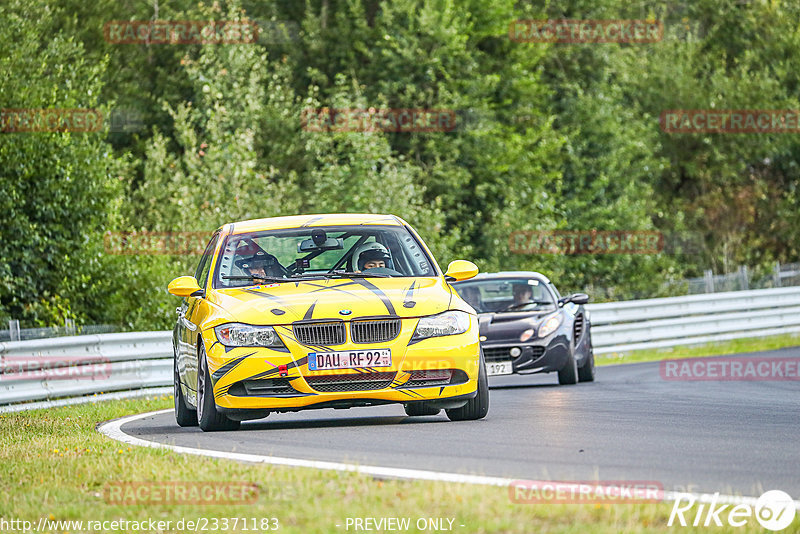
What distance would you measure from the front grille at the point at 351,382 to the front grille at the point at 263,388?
6.5 inches

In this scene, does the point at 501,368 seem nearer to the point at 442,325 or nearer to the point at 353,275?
the point at 353,275

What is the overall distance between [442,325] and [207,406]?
1.83 meters

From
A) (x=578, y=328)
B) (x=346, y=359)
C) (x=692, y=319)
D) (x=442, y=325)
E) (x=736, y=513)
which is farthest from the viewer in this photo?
(x=692, y=319)

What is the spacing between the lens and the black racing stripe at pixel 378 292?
1039 cm

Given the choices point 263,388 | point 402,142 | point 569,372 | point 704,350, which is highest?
point 263,388

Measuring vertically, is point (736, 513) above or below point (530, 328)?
above

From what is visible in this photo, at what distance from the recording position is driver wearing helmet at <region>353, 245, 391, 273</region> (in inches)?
456

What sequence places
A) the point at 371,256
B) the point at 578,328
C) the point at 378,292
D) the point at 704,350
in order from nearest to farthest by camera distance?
the point at 378,292 < the point at 371,256 < the point at 578,328 < the point at 704,350

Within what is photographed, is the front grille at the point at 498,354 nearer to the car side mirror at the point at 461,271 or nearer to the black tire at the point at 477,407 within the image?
the car side mirror at the point at 461,271

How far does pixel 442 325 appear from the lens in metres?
10.5

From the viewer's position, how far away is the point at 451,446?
9000 mm

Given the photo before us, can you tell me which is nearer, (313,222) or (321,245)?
(321,245)

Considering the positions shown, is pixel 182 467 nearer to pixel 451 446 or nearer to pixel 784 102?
pixel 451 446

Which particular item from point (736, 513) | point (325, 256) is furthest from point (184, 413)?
point (736, 513)
